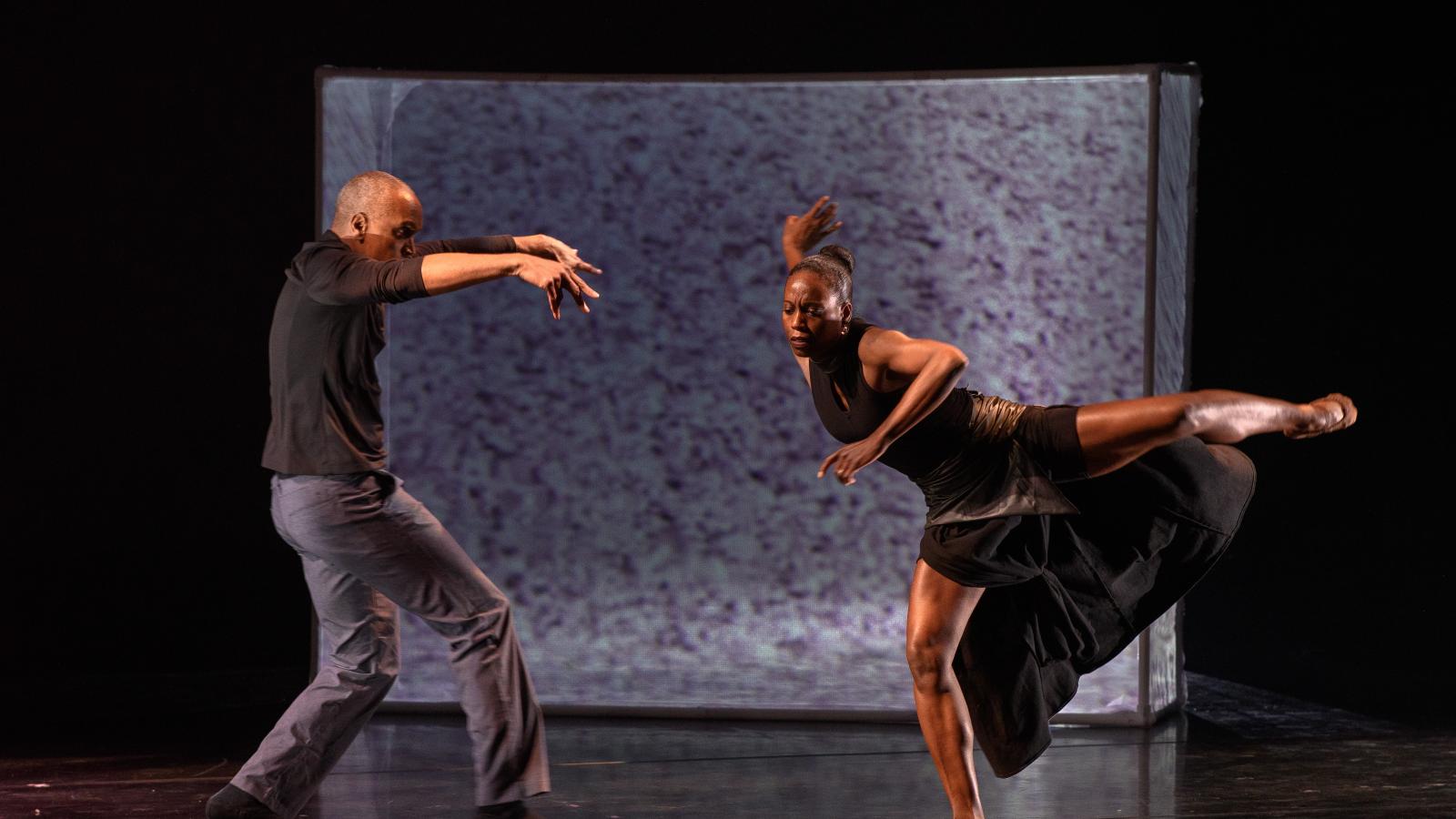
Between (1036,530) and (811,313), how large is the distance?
69 centimetres

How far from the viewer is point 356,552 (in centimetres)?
349

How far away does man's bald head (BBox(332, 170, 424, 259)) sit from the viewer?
3.53m

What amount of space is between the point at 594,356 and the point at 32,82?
2.11 meters

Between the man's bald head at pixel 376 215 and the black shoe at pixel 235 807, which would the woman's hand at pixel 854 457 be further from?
the black shoe at pixel 235 807

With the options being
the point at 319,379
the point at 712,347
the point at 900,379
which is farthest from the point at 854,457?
the point at 712,347

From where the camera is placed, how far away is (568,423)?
4871mm

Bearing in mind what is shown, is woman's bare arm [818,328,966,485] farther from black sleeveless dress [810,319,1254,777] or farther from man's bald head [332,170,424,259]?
man's bald head [332,170,424,259]

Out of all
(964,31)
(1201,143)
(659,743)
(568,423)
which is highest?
(964,31)

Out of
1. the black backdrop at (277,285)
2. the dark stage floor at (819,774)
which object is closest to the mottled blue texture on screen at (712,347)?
the dark stage floor at (819,774)

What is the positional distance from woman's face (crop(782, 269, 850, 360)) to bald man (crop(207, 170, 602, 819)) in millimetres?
455

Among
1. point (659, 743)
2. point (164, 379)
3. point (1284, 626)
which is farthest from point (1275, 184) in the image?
point (164, 379)

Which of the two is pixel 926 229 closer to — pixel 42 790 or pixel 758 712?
pixel 758 712

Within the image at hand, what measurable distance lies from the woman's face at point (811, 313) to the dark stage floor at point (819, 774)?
3.75 feet

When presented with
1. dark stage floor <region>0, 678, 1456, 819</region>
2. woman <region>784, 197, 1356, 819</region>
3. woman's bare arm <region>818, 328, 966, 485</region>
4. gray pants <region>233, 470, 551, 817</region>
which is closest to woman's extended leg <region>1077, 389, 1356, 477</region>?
woman <region>784, 197, 1356, 819</region>
